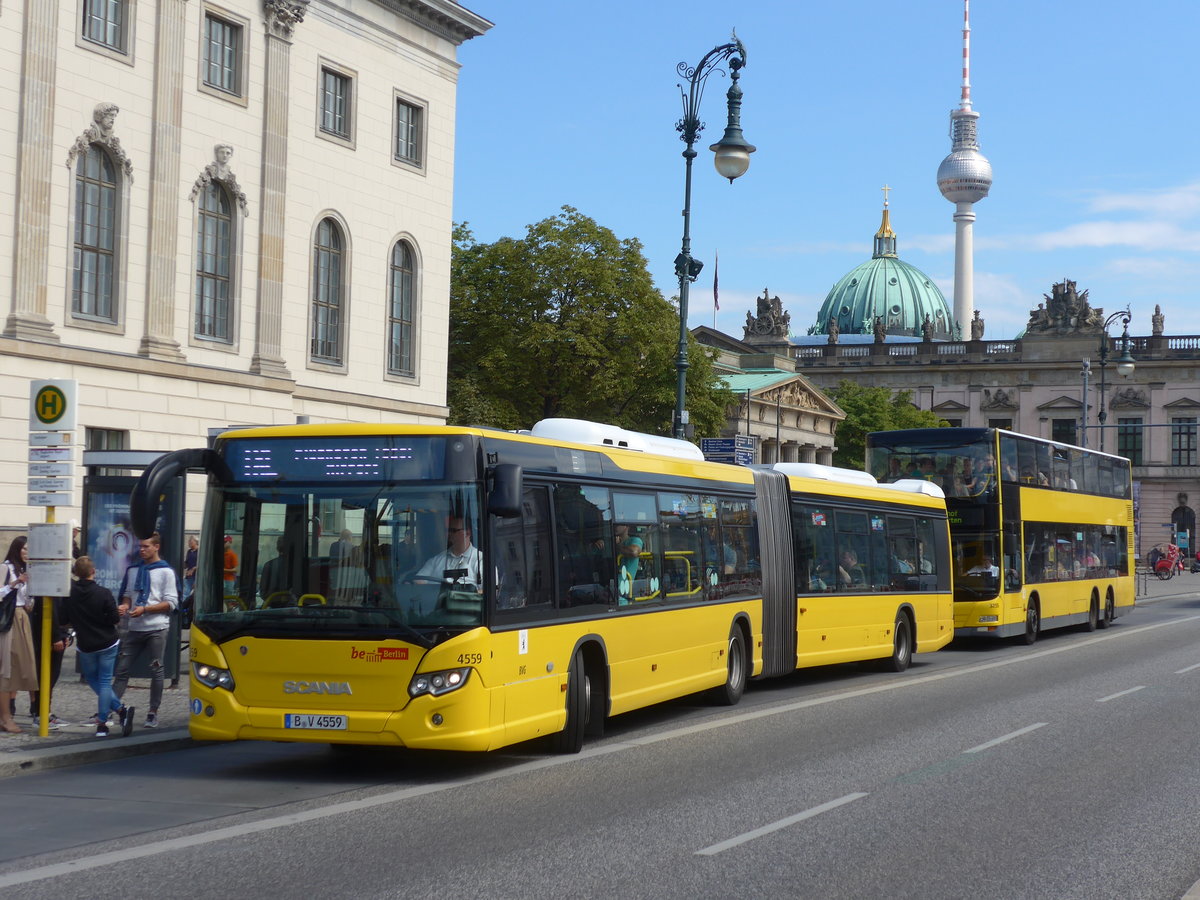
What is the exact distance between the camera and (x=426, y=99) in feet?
121

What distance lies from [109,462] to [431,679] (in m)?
9.37

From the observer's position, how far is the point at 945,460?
28203 millimetres

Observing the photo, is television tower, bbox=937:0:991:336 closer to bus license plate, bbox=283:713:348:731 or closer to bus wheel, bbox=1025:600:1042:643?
bus wheel, bbox=1025:600:1042:643

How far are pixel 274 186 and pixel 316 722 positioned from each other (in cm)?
2223

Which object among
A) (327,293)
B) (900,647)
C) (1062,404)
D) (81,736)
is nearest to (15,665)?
(81,736)

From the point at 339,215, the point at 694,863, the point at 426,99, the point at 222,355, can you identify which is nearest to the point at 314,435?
the point at 694,863

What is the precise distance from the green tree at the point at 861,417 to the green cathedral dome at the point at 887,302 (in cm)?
4488

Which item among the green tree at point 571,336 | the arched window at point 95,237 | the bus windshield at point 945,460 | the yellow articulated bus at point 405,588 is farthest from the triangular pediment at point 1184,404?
the yellow articulated bus at point 405,588

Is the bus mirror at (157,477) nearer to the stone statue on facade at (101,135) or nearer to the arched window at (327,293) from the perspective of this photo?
the stone statue on facade at (101,135)

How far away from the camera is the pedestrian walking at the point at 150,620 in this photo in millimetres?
14031

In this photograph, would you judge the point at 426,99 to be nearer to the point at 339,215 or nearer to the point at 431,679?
the point at 339,215

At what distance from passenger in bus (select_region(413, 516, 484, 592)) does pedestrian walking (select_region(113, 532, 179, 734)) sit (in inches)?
144

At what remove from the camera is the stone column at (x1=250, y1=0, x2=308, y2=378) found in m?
31.8

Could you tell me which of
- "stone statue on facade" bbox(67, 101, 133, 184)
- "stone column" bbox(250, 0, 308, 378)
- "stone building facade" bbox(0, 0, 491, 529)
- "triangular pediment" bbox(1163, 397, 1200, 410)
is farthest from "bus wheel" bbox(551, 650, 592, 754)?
"triangular pediment" bbox(1163, 397, 1200, 410)
